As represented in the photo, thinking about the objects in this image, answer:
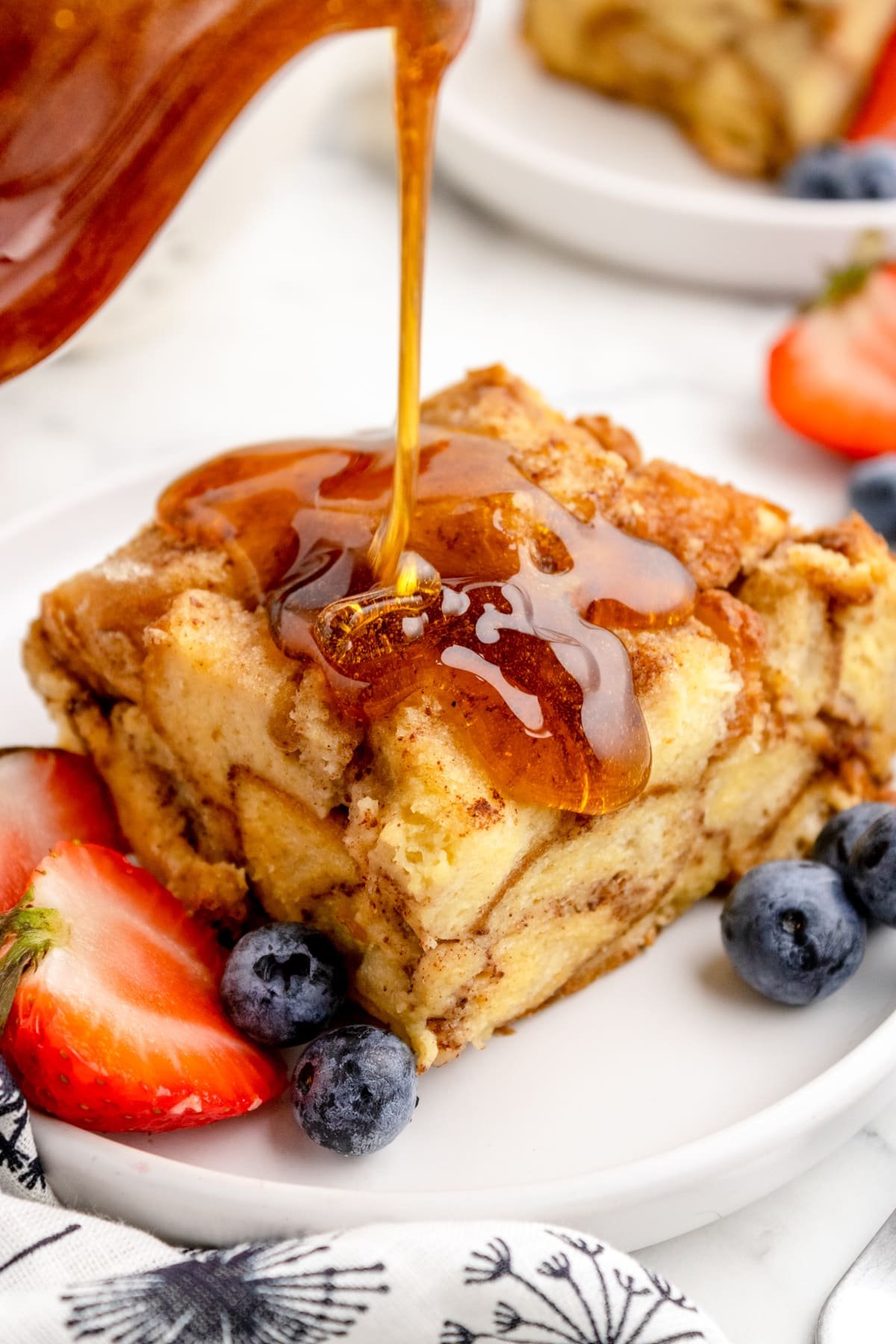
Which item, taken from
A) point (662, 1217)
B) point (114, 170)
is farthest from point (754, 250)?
point (662, 1217)

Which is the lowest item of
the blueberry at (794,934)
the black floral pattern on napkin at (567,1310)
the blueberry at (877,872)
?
the black floral pattern on napkin at (567,1310)

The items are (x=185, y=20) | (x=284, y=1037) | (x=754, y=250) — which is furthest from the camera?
(x=754, y=250)

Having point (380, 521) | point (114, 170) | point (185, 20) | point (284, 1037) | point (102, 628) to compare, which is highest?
point (185, 20)

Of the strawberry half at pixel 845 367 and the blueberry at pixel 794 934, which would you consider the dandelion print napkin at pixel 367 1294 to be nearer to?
the blueberry at pixel 794 934

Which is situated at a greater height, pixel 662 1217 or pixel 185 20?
pixel 185 20

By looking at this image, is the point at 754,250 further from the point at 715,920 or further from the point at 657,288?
the point at 715,920

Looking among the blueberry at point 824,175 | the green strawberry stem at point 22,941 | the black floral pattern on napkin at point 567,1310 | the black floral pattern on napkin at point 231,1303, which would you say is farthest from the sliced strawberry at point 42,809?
the blueberry at point 824,175

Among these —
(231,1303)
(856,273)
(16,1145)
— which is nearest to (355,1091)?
(231,1303)
